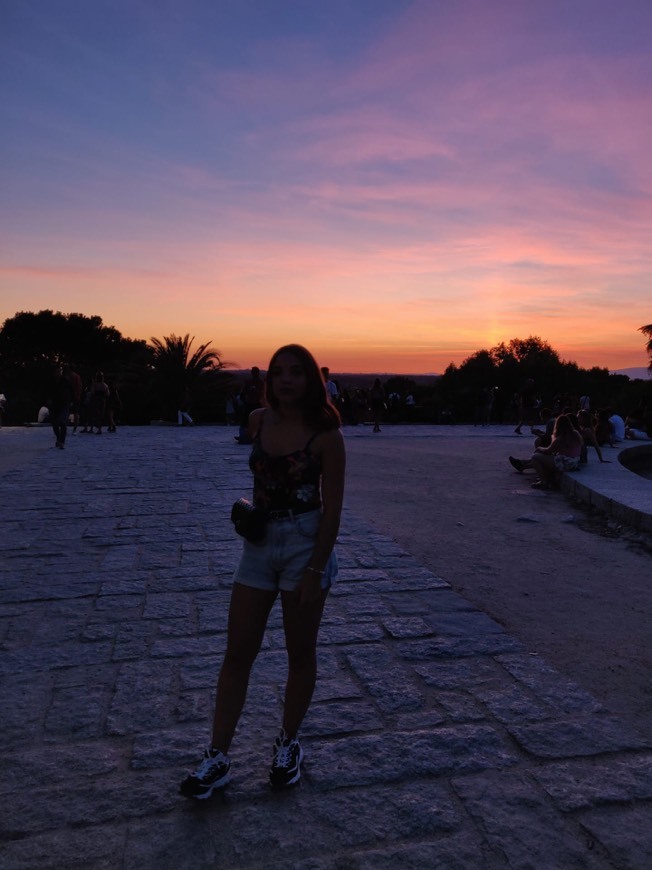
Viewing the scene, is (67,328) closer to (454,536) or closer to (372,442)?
(372,442)

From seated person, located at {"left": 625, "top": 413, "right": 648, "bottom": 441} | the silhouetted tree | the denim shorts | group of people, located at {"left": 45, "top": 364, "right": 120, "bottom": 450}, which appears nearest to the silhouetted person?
group of people, located at {"left": 45, "top": 364, "right": 120, "bottom": 450}

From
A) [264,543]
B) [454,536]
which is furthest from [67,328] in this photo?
[264,543]

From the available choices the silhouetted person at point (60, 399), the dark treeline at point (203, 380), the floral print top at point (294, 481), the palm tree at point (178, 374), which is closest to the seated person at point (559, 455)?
the dark treeline at point (203, 380)

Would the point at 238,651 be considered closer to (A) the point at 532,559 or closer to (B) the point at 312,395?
(B) the point at 312,395

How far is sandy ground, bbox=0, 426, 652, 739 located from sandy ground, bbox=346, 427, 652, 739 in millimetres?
12

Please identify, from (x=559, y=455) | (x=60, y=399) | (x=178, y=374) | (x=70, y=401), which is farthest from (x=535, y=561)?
(x=178, y=374)

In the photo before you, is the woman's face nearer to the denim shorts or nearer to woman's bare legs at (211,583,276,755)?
the denim shorts

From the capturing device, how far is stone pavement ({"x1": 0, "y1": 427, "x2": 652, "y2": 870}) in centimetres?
257

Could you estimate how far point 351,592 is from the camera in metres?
5.54

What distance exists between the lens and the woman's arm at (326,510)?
2.78 m

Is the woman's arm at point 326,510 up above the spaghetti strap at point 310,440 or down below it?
below

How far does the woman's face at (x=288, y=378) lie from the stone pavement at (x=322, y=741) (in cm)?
161

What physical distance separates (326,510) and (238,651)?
683 mm

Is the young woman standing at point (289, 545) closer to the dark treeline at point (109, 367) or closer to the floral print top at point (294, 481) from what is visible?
the floral print top at point (294, 481)
